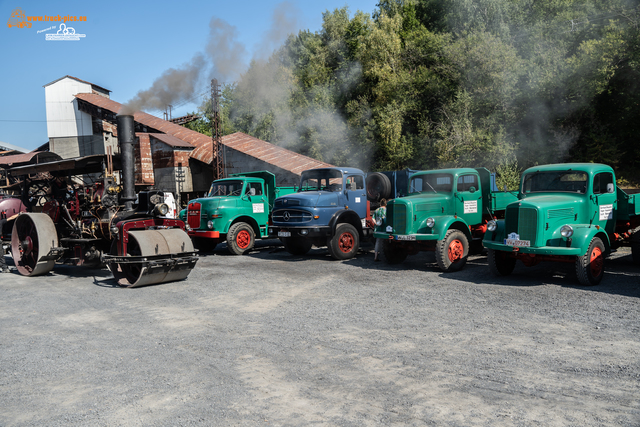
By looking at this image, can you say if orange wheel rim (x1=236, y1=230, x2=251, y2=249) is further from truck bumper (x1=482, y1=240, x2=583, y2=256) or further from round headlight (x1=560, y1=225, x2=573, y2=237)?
round headlight (x1=560, y1=225, x2=573, y2=237)

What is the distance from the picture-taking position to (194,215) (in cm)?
1311

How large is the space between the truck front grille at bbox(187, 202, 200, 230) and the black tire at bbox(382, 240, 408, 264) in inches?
219

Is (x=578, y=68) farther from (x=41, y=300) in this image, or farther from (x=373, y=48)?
(x=41, y=300)

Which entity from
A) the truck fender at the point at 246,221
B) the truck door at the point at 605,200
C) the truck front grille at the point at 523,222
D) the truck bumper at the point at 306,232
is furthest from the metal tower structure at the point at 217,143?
the truck door at the point at 605,200

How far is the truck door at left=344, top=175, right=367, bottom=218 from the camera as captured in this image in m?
12.0

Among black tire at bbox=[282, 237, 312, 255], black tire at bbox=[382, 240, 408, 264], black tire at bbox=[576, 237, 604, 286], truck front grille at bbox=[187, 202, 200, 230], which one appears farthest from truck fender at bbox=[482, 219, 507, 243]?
truck front grille at bbox=[187, 202, 200, 230]

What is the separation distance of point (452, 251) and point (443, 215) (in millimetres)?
938

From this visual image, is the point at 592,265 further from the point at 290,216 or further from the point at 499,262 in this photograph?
the point at 290,216

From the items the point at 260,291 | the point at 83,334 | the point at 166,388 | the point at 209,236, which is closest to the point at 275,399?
the point at 166,388

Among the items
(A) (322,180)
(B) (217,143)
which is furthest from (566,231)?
(B) (217,143)

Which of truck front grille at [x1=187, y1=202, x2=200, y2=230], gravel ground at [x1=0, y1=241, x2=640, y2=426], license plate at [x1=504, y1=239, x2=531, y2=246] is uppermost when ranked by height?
truck front grille at [x1=187, y1=202, x2=200, y2=230]

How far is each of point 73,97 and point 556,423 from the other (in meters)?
40.4

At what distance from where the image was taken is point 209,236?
1270cm

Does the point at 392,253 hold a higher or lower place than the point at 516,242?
lower
